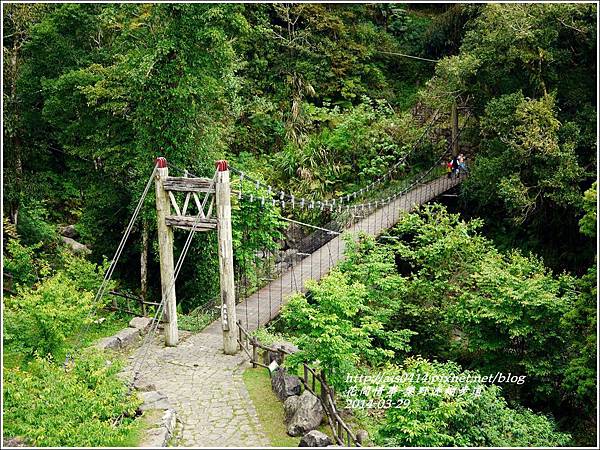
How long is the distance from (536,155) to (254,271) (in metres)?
6.82

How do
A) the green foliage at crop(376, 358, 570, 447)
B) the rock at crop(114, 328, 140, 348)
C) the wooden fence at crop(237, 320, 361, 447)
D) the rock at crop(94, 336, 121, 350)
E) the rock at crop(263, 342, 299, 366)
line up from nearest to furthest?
the wooden fence at crop(237, 320, 361, 447) → the green foliage at crop(376, 358, 570, 447) → the rock at crop(263, 342, 299, 366) → the rock at crop(94, 336, 121, 350) → the rock at crop(114, 328, 140, 348)

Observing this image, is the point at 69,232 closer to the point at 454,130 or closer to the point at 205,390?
the point at 205,390

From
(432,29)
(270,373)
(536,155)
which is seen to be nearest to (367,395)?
(270,373)

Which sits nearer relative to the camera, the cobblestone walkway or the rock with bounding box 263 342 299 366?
the cobblestone walkway

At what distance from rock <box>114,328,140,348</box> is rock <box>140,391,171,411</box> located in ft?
8.48

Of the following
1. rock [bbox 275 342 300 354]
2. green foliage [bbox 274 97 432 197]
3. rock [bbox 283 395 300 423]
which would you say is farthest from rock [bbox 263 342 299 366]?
green foliage [bbox 274 97 432 197]

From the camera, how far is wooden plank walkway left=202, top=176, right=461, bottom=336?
1259cm

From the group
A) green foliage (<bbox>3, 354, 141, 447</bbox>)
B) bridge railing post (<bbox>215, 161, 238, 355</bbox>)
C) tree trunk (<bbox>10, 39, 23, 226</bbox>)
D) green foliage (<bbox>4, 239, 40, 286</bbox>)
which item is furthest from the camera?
tree trunk (<bbox>10, 39, 23, 226</bbox>)

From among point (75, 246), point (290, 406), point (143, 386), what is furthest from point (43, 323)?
point (75, 246)

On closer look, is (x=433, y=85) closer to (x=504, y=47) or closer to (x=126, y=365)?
(x=504, y=47)

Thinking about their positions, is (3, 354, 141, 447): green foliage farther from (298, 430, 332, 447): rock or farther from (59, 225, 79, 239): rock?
(59, 225, 79, 239): rock

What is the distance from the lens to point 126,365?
10609mm

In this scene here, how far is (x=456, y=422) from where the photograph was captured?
875 centimetres

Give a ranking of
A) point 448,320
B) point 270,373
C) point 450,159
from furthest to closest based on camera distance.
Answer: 1. point 450,159
2. point 448,320
3. point 270,373
